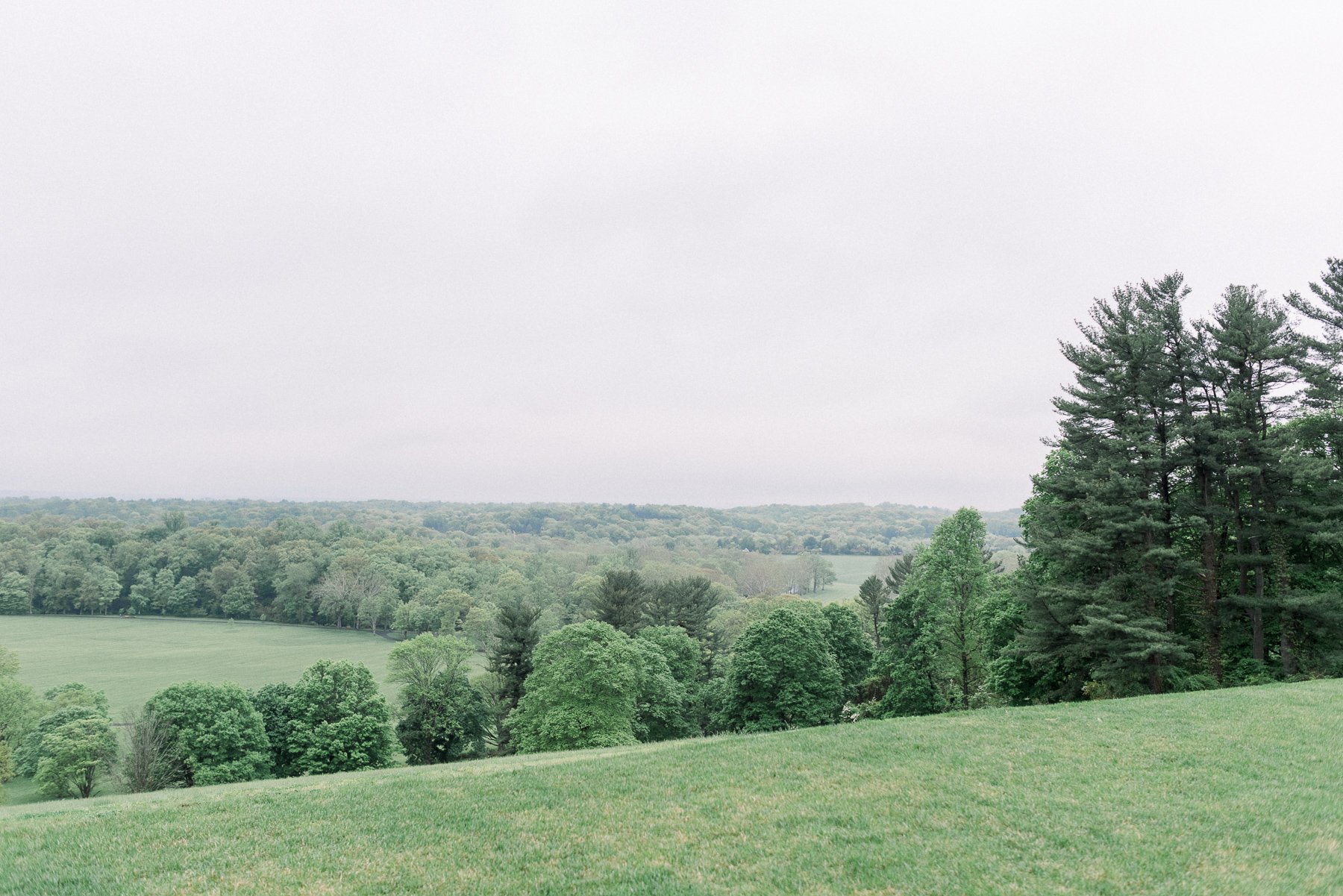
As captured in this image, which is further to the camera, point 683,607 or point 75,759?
point 683,607

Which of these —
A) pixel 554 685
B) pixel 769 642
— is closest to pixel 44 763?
pixel 554 685

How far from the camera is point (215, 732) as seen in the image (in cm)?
3072

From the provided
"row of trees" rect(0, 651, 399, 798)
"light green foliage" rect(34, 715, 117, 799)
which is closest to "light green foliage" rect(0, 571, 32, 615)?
"row of trees" rect(0, 651, 399, 798)

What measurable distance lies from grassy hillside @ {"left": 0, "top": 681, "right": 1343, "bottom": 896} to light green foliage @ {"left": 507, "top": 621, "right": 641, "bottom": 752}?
19.6 meters

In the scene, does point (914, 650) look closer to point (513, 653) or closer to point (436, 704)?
point (513, 653)

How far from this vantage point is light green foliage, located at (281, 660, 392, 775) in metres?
32.3

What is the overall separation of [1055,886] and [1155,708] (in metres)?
10.5

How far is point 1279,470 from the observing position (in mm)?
18969

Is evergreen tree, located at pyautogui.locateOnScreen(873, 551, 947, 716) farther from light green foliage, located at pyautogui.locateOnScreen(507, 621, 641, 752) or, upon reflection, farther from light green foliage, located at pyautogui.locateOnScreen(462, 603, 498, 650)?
light green foliage, located at pyautogui.locateOnScreen(462, 603, 498, 650)

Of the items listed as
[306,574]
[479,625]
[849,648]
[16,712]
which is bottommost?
[479,625]

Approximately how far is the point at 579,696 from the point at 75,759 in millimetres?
24896

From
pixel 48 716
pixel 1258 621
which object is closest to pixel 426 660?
pixel 48 716

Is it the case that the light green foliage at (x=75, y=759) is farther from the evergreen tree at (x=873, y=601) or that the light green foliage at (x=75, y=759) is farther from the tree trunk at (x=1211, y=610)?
the evergreen tree at (x=873, y=601)

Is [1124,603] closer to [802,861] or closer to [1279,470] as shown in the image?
[1279,470]
